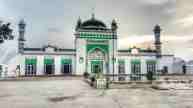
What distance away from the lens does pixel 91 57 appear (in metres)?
37.1

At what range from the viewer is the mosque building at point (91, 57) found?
1373 inches

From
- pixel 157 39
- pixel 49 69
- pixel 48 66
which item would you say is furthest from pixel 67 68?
pixel 157 39

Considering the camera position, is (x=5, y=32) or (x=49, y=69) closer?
(x=5, y=32)

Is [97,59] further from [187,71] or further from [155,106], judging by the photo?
[155,106]

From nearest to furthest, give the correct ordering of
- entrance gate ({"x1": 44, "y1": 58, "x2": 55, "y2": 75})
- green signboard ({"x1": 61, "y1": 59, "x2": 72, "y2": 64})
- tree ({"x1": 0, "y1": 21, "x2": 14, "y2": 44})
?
tree ({"x1": 0, "y1": 21, "x2": 14, "y2": 44}) → entrance gate ({"x1": 44, "y1": 58, "x2": 55, "y2": 75}) → green signboard ({"x1": 61, "y1": 59, "x2": 72, "y2": 64})

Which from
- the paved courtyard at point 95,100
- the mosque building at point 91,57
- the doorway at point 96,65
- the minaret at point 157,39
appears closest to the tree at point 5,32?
the paved courtyard at point 95,100

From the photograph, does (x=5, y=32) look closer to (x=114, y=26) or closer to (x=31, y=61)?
(x=31, y=61)

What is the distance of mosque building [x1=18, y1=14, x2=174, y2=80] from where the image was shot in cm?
3488

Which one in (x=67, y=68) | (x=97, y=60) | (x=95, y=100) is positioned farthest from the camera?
(x=97, y=60)

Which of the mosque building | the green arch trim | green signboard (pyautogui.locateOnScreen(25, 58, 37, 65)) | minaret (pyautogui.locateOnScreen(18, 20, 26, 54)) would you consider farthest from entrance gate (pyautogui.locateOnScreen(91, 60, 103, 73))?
minaret (pyautogui.locateOnScreen(18, 20, 26, 54))

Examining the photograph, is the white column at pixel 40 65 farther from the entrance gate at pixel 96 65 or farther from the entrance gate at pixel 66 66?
the entrance gate at pixel 96 65

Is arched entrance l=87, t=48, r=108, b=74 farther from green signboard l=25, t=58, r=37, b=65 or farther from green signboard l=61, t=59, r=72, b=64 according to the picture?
green signboard l=25, t=58, r=37, b=65

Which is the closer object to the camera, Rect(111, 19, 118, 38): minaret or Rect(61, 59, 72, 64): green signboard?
Rect(61, 59, 72, 64): green signboard

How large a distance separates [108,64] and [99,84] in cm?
2350
